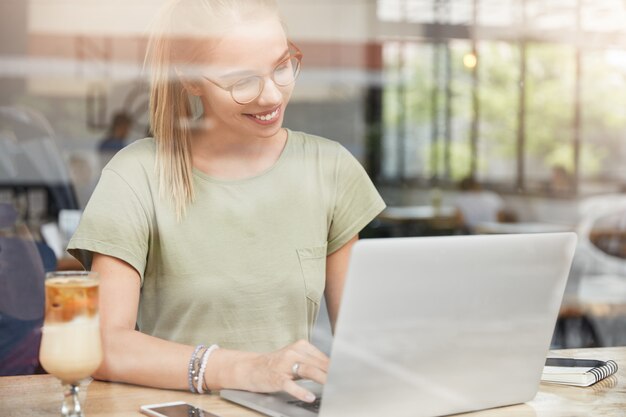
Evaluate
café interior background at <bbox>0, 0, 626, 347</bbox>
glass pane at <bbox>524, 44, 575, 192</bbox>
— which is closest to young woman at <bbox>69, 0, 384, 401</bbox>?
café interior background at <bbox>0, 0, 626, 347</bbox>

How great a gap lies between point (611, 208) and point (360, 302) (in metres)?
5.87

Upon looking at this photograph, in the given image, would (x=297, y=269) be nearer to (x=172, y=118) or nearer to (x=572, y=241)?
(x=172, y=118)

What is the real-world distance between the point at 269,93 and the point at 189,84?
17 cm

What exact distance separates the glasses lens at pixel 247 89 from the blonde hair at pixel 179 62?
107 millimetres

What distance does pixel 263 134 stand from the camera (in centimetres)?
179

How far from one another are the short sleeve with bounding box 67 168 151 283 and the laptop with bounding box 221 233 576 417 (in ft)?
1.14

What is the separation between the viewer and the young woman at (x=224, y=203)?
64.1 inches

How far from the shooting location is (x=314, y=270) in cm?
180

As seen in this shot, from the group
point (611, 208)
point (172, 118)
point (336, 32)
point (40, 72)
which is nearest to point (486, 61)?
point (611, 208)

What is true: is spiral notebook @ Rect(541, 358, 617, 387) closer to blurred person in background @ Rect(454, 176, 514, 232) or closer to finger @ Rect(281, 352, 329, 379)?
finger @ Rect(281, 352, 329, 379)

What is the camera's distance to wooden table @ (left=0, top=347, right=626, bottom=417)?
4.26 feet

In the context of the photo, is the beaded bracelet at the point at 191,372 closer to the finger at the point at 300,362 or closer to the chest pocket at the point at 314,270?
the finger at the point at 300,362

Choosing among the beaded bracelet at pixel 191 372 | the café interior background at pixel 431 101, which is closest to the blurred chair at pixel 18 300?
the café interior background at pixel 431 101

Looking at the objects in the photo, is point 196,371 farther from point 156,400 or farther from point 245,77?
point 245,77
